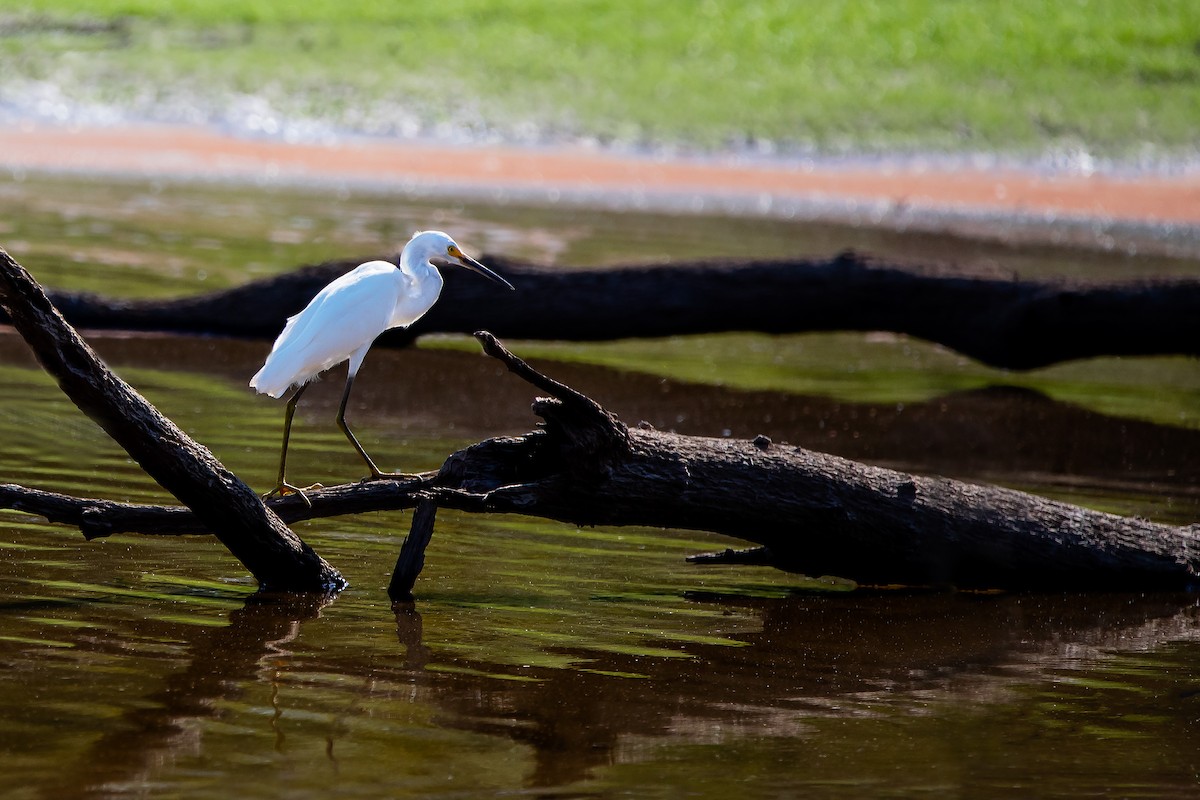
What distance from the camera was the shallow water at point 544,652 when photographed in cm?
490

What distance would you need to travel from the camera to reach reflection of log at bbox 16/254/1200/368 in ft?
39.1

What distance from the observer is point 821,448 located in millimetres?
10328

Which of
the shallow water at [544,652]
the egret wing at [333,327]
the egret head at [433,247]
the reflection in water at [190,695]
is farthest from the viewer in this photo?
the egret head at [433,247]

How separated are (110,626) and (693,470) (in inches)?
85.3

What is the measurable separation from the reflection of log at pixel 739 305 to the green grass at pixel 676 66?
1815 centimetres

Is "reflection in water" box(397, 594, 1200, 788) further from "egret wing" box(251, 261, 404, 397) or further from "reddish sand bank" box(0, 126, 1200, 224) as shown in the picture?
"reddish sand bank" box(0, 126, 1200, 224)

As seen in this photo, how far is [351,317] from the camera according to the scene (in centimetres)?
688

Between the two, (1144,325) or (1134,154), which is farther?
(1134,154)

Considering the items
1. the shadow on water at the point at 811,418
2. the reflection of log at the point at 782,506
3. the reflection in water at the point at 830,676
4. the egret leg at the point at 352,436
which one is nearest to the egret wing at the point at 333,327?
the egret leg at the point at 352,436

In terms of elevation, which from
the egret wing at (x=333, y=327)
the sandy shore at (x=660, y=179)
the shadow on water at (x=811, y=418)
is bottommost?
the shadow on water at (x=811, y=418)

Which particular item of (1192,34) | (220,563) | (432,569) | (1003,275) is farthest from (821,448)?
(1192,34)

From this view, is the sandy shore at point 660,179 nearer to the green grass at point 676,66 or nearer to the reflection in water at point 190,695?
the green grass at point 676,66

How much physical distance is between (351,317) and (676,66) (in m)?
28.3

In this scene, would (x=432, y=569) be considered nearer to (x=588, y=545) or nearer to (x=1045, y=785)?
(x=588, y=545)
